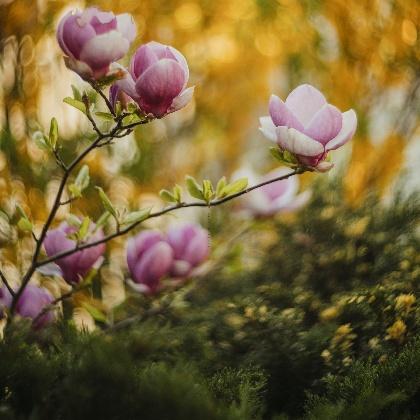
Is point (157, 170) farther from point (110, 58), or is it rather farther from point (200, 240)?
point (110, 58)

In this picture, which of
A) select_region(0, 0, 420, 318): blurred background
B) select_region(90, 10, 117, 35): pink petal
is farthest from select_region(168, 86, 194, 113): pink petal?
select_region(0, 0, 420, 318): blurred background

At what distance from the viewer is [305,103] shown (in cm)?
59

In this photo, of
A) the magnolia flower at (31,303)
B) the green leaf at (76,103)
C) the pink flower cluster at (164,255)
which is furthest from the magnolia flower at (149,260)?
the green leaf at (76,103)

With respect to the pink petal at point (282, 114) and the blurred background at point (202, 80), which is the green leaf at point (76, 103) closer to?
the pink petal at point (282, 114)

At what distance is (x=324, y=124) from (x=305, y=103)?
4 cm

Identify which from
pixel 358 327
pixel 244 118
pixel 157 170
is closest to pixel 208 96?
pixel 244 118

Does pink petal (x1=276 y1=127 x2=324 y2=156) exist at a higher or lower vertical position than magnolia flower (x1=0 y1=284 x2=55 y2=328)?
lower

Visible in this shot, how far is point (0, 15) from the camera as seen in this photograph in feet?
3.66

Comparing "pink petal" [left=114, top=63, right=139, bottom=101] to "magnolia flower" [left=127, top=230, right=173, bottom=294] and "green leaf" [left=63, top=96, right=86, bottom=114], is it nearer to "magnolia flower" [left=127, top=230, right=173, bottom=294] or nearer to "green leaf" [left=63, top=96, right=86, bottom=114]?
"green leaf" [left=63, top=96, right=86, bottom=114]

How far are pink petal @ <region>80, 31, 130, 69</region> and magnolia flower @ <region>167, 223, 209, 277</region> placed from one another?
1.12 feet

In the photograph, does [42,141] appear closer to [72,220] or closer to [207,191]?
[72,220]

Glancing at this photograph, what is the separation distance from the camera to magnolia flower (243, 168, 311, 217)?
930 millimetres

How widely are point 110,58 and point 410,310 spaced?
49 cm

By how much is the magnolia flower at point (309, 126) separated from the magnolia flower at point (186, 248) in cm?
25
